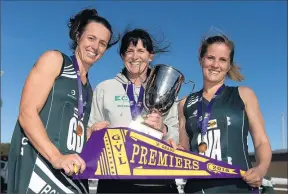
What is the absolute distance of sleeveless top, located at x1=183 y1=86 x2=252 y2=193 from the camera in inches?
125

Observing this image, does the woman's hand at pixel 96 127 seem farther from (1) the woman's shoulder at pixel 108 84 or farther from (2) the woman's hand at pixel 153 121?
(1) the woman's shoulder at pixel 108 84

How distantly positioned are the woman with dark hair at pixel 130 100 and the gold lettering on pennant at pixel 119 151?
497 millimetres

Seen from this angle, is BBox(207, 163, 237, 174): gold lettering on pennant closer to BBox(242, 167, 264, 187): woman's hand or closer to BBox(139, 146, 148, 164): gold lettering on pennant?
BBox(242, 167, 264, 187): woman's hand

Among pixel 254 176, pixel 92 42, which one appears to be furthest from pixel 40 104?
pixel 254 176

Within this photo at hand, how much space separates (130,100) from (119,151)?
2.96 feet

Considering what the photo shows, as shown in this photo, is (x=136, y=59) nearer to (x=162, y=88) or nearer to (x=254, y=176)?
(x=162, y=88)

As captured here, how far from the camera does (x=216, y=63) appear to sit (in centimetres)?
348

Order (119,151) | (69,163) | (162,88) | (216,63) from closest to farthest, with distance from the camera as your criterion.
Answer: (69,163)
(119,151)
(216,63)
(162,88)

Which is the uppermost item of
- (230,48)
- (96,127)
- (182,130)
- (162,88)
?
(230,48)

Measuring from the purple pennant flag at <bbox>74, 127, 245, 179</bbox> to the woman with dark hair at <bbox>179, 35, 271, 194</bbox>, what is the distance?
0.20 m

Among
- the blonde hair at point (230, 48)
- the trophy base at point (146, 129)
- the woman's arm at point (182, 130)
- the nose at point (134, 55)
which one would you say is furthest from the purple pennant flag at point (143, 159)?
the nose at point (134, 55)

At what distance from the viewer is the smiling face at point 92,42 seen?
3.26 m

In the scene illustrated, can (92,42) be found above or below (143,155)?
above

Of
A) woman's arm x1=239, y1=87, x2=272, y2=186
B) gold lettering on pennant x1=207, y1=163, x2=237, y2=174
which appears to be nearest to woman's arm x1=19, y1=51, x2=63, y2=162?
gold lettering on pennant x1=207, y1=163, x2=237, y2=174
